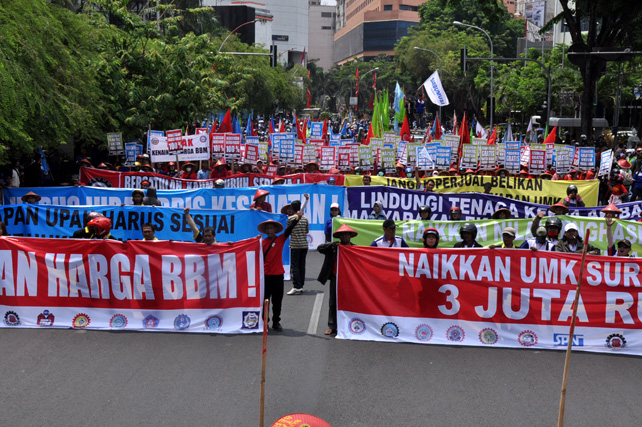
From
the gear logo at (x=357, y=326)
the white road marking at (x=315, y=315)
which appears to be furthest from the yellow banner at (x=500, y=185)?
the gear logo at (x=357, y=326)

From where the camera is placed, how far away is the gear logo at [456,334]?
29.6 feet

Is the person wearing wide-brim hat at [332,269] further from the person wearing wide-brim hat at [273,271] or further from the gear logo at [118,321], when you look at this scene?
the gear logo at [118,321]

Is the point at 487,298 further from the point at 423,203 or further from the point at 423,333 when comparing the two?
the point at 423,203

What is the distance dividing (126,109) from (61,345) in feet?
50.9

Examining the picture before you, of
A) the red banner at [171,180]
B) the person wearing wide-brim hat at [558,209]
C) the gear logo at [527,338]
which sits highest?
the red banner at [171,180]

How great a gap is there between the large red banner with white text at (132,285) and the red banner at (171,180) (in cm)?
726

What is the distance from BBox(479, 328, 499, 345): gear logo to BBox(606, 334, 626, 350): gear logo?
49.7 inches

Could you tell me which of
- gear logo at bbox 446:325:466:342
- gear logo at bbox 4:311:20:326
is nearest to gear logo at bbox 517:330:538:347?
gear logo at bbox 446:325:466:342

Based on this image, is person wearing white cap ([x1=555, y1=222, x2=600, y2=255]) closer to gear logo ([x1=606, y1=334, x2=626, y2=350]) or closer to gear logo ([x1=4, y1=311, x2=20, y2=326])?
gear logo ([x1=606, y1=334, x2=626, y2=350])

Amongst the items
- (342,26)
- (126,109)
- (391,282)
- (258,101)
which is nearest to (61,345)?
(391,282)

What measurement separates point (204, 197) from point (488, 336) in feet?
25.4

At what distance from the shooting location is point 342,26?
196 metres

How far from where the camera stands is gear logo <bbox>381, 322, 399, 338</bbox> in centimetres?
915

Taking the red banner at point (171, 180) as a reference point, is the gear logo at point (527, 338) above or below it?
below
